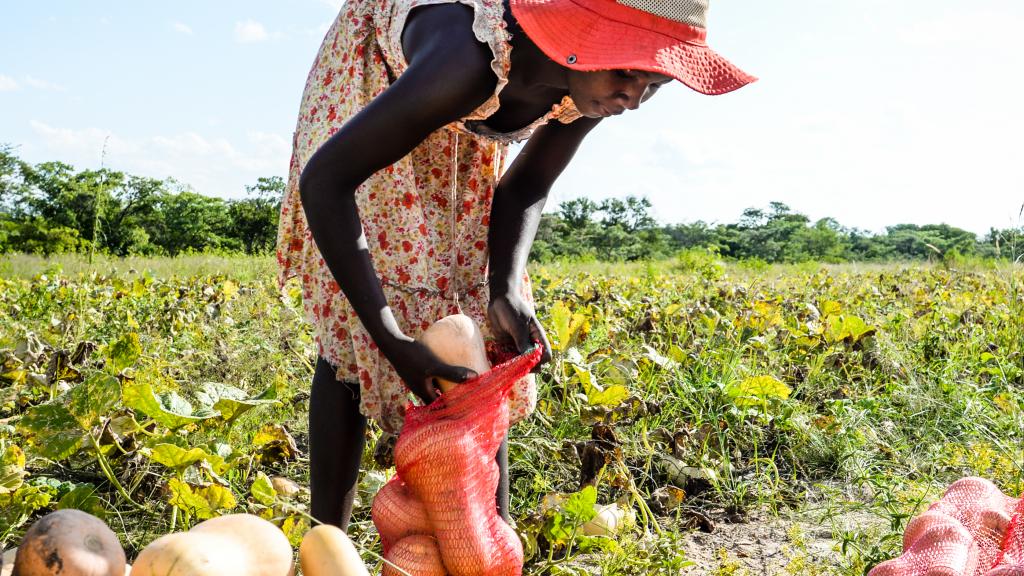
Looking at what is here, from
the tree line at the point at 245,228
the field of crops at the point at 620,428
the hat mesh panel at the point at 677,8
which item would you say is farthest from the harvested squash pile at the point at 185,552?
the tree line at the point at 245,228

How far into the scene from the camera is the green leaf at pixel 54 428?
5.00 ft

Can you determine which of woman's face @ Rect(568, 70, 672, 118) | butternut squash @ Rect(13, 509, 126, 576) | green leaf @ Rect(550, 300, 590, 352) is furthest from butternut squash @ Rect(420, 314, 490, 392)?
green leaf @ Rect(550, 300, 590, 352)

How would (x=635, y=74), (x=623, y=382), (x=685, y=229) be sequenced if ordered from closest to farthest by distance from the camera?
(x=635, y=74)
(x=623, y=382)
(x=685, y=229)

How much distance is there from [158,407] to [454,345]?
2.09 ft

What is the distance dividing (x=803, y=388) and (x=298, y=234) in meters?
1.90

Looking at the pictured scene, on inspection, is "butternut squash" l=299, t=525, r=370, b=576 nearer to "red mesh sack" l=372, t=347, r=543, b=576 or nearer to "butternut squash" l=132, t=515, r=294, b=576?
"butternut squash" l=132, t=515, r=294, b=576

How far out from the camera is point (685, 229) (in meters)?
45.8

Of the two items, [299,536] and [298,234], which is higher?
[298,234]

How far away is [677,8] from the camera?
4.21 feet

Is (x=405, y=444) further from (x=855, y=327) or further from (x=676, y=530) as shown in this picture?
(x=855, y=327)

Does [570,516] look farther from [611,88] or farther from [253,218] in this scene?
[253,218]

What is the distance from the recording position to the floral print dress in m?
1.46

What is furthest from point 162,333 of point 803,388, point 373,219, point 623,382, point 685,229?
point 685,229

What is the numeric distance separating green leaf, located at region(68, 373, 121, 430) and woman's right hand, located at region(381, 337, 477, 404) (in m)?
0.58
